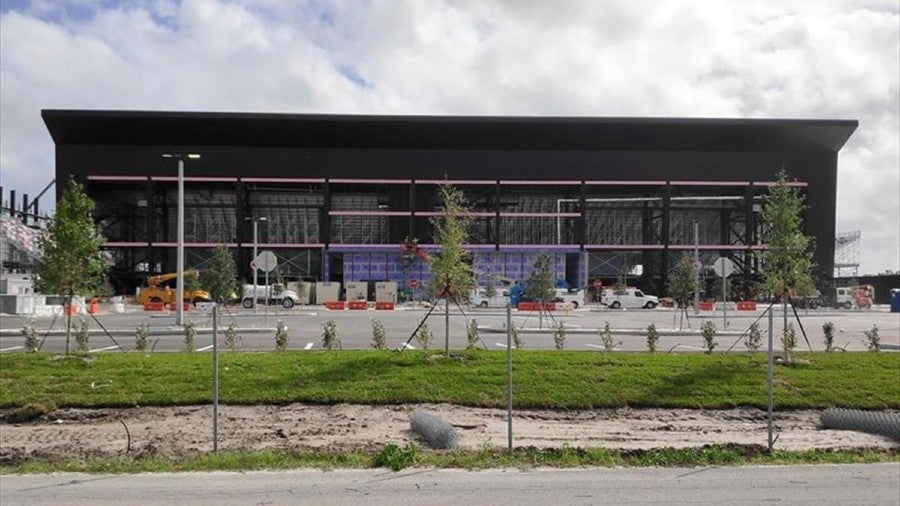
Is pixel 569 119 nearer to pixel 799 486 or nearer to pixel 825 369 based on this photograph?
pixel 825 369

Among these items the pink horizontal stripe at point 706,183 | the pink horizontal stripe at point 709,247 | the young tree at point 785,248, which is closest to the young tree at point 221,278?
the young tree at point 785,248

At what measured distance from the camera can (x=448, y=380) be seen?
38.5ft

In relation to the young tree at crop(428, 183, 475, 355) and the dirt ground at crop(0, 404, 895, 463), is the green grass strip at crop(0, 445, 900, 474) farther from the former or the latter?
the young tree at crop(428, 183, 475, 355)

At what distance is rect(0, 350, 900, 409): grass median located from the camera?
10.7 meters

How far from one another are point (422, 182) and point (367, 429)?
57.6 meters

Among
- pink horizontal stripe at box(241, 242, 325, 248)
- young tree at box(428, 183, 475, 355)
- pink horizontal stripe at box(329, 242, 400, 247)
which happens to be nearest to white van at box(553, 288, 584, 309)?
pink horizontal stripe at box(329, 242, 400, 247)

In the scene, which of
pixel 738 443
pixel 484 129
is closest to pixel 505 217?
pixel 484 129

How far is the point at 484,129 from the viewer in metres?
66.7

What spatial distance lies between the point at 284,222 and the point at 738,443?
209ft

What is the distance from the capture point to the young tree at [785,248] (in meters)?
15.2

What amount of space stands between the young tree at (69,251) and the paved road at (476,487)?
9160mm

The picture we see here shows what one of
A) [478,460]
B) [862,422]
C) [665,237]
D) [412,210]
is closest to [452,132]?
[412,210]

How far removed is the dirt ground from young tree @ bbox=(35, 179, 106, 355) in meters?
5.72

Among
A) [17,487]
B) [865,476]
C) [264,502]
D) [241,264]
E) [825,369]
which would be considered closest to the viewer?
[264,502]
